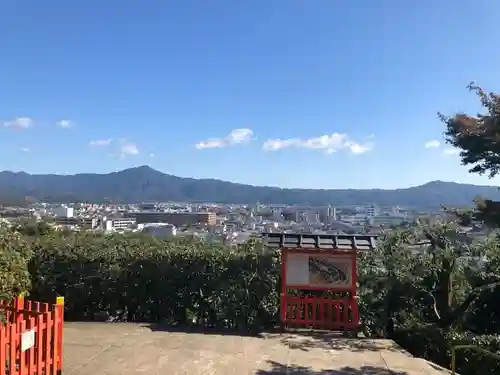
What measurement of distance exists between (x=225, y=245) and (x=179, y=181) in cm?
10453

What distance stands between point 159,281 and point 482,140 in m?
6.52

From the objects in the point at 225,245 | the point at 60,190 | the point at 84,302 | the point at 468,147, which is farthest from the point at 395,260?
the point at 60,190

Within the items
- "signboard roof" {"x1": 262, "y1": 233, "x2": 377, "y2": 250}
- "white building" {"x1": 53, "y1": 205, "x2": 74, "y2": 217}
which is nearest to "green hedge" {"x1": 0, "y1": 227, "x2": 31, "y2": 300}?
"signboard roof" {"x1": 262, "y1": 233, "x2": 377, "y2": 250}

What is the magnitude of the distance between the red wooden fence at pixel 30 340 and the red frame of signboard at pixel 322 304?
4.38 metres

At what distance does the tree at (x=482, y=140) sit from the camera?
7391 mm

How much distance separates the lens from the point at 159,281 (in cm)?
949

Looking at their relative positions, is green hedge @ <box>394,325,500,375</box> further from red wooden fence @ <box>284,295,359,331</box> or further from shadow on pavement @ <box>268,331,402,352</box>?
red wooden fence @ <box>284,295,359,331</box>

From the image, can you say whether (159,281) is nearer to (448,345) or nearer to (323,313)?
(323,313)

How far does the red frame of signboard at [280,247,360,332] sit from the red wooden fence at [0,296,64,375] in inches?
172

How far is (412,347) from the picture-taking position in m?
8.66

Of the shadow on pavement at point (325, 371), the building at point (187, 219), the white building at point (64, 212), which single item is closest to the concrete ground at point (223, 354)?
the shadow on pavement at point (325, 371)

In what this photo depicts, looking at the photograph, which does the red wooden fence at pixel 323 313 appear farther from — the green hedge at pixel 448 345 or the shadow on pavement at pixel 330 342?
the green hedge at pixel 448 345

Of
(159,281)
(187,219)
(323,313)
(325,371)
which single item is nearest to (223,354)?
(325,371)

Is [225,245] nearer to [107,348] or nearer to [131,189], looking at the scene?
[107,348]
